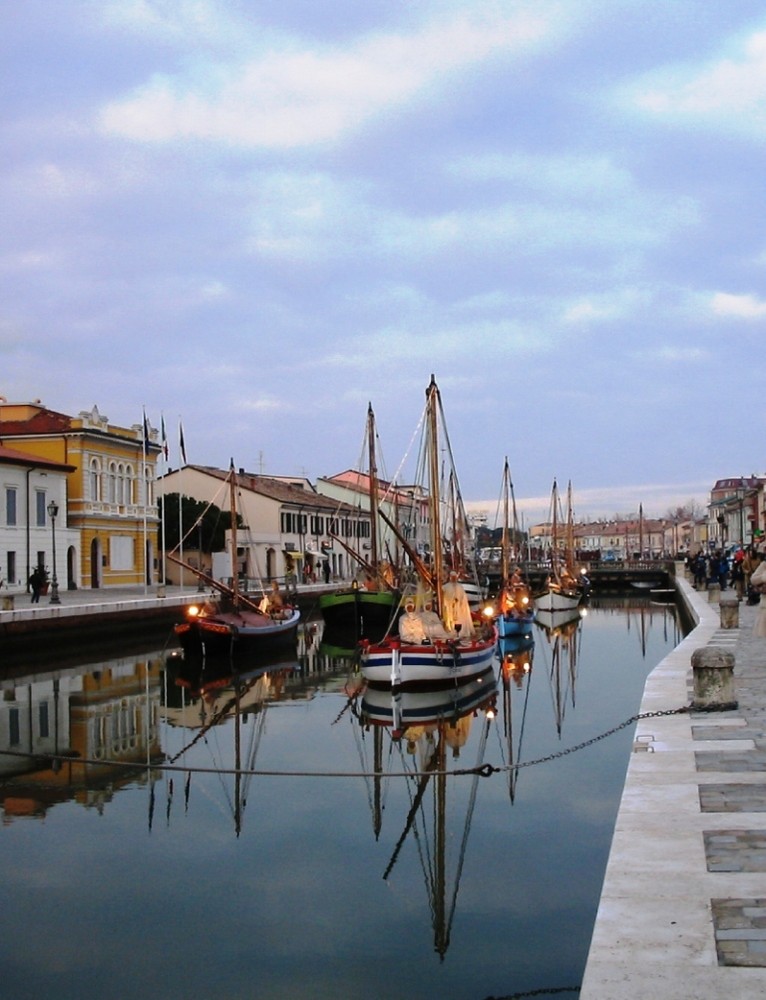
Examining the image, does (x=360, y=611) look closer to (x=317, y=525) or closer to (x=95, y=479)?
(x=95, y=479)

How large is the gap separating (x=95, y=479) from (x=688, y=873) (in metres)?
59.1

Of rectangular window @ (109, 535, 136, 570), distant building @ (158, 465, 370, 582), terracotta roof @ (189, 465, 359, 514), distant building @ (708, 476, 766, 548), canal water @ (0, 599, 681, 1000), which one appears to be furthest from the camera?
distant building @ (708, 476, 766, 548)

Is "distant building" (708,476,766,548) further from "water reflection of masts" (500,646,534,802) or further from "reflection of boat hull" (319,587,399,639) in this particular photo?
"water reflection of masts" (500,646,534,802)

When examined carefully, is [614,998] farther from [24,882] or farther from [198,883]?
[24,882]

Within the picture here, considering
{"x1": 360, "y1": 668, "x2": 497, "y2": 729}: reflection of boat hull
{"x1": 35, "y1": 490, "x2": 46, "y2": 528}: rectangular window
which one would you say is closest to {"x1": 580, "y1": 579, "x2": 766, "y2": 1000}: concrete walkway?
{"x1": 360, "y1": 668, "x2": 497, "y2": 729}: reflection of boat hull

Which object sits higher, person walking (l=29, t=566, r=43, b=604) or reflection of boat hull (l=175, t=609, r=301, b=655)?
person walking (l=29, t=566, r=43, b=604)

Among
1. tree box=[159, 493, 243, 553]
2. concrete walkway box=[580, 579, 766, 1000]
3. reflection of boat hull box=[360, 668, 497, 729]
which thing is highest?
tree box=[159, 493, 243, 553]

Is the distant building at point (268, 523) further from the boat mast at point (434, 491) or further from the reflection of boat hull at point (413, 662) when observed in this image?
the reflection of boat hull at point (413, 662)

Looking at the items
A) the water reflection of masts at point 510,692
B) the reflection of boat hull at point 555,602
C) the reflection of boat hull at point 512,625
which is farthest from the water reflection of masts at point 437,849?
the reflection of boat hull at point 555,602

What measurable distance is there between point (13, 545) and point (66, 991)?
48638mm

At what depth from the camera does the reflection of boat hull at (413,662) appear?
26719 millimetres

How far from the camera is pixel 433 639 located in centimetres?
2848

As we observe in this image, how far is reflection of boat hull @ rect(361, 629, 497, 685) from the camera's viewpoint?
26719 millimetres

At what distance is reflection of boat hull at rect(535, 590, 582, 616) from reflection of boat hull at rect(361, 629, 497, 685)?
34.5 m
